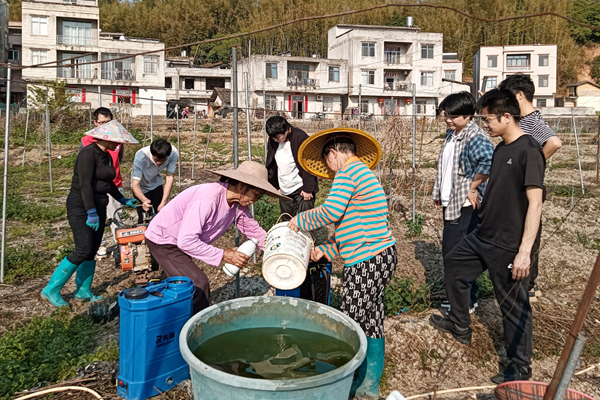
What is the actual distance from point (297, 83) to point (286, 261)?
1459 inches

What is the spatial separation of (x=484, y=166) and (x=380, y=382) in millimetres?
1878

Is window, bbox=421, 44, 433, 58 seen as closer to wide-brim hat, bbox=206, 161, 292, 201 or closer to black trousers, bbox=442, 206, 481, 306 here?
black trousers, bbox=442, 206, 481, 306

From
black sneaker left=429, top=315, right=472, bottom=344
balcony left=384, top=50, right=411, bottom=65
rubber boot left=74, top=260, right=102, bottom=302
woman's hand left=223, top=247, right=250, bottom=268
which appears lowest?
black sneaker left=429, top=315, right=472, bottom=344

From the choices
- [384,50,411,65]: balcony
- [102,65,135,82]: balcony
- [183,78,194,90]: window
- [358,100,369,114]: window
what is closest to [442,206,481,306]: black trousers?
[102,65,135,82]: balcony

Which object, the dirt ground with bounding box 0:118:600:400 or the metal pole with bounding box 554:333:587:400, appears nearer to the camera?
the metal pole with bounding box 554:333:587:400

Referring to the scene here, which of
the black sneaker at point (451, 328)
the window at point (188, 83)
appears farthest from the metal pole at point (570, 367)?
the window at point (188, 83)

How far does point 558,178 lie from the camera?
12.4 metres

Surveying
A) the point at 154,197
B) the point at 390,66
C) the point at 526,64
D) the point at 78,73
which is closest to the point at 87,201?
the point at 154,197

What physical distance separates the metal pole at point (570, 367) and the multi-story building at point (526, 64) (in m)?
46.9

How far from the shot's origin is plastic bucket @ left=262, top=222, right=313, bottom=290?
276 cm

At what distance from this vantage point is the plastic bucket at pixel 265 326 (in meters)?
1.85

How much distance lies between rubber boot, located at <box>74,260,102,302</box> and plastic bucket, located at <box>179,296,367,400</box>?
232 cm

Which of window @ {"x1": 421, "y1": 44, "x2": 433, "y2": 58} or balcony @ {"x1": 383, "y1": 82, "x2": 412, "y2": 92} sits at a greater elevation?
window @ {"x1": 421, "y1": 44, "x2": 433, "y2": 58}

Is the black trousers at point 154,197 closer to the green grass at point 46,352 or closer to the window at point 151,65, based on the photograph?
the green grass at point 46,352
